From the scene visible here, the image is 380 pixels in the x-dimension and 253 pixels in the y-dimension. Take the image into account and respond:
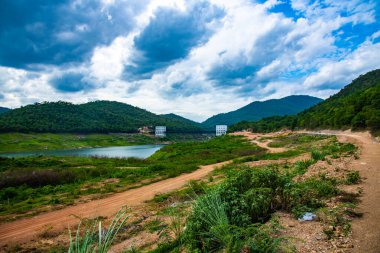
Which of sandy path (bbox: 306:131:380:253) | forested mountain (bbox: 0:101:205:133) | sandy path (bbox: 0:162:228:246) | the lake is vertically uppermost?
forested mountain (bbox: 0:101:205:133)

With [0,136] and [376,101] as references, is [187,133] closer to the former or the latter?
[0,136]

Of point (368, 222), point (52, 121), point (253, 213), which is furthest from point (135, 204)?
point (52, 121)

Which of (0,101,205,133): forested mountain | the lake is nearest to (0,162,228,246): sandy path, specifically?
the lake

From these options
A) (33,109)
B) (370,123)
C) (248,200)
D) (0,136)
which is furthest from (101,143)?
(248,200)

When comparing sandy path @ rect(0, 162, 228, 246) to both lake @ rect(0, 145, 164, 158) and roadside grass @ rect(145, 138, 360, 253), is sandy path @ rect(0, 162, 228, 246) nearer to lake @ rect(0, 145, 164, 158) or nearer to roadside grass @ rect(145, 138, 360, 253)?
roadside grass @ rect(145, 138, 360, 253)

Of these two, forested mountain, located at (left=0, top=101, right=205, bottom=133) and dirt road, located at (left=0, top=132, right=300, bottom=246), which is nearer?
dirt road, located at (left=0, top=132, right=300, bottom=246)

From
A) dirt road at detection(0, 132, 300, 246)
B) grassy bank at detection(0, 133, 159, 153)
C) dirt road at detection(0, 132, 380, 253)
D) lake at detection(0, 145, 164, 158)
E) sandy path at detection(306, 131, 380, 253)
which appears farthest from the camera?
grassy bank at detection(0, 133, 159, 153)

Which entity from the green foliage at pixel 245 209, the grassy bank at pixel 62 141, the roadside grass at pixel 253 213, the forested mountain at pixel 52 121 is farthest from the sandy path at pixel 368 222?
the forested mountain at pixel 52 121

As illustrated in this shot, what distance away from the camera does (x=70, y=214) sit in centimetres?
994

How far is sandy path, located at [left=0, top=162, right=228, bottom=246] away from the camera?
10148 millimetres

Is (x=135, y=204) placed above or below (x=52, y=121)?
below

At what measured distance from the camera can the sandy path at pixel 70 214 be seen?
10148 millimetres

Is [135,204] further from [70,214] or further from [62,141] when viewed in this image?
[62,141]

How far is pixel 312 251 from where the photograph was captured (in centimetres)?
486
